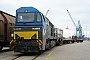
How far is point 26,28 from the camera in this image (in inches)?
572

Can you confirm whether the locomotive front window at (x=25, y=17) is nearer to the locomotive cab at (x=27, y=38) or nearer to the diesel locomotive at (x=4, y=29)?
the locomotive cab at (x=27, y=38)

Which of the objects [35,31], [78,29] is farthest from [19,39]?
[78,29]

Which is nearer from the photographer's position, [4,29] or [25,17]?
[25,17]

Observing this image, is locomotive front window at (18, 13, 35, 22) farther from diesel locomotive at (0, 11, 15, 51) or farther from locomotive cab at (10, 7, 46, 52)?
diesel locomotive at (0, 11, 15, 51)

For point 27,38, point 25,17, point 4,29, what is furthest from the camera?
point 4,29

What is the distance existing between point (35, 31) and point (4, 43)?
14.1ft

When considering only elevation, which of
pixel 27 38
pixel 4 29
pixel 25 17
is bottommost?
pixel 27 38

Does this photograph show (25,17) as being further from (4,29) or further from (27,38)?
(4,29)

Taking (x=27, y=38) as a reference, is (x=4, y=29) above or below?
above

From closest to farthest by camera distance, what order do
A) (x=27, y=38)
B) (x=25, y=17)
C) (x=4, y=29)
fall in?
(x=27, y=38)
(x=25, y=17)
(x=4, y=29)

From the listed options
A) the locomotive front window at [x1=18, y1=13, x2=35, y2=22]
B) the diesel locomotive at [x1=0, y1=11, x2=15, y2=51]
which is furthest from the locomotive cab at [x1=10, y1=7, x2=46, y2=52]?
the diesel locomotive at [x1=0, y1=11, x2=15, y2=51]

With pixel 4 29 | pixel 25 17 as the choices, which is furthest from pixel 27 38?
pixel 4 29

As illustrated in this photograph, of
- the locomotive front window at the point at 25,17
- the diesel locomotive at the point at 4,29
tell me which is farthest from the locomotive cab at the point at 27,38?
the diesel locomotive at the point at 4,29

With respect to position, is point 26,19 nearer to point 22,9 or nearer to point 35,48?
point 22,9
